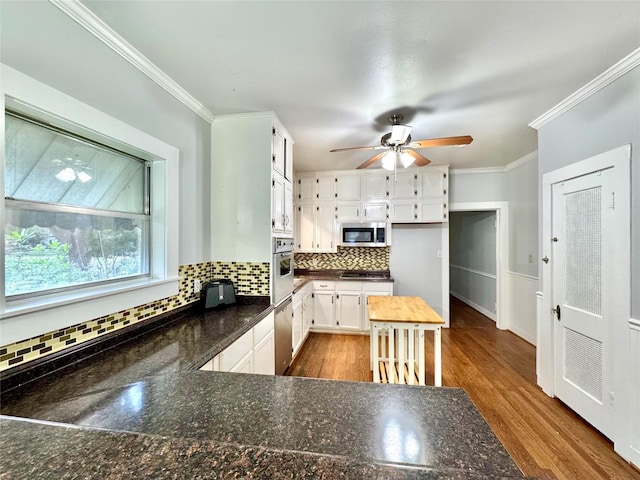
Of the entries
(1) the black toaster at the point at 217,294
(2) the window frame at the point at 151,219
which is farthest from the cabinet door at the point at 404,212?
(2) the window frame at the point at 151,219

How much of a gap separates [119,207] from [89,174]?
24cm

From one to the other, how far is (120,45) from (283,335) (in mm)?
2425

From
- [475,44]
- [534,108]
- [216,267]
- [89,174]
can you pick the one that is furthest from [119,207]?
[534,108]

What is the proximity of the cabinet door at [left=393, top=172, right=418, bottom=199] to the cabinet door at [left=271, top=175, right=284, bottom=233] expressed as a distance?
6.84 ft

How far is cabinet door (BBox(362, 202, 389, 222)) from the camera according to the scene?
4.00m

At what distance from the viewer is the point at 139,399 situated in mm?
938

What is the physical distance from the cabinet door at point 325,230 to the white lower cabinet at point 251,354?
1977 mm

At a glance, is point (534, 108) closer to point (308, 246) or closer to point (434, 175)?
point (434, 175)

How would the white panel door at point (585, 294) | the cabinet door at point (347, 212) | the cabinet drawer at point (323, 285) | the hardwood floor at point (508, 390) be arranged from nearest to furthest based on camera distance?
the hardwood floor at point (508, 390), the white panel door at point (585, 294), the cabinet drawer at point (323, 285), the cabinet door at point (347, 212)

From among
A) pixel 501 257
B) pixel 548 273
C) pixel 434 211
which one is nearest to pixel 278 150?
pixel 434 211

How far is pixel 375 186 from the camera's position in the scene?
13.2 feet

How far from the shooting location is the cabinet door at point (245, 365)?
167 cm

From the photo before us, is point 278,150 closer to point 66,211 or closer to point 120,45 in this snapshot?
point 120,45

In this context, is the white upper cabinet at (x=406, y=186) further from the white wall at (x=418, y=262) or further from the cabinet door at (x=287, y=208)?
the cabinet door at (x=287, y=208)
